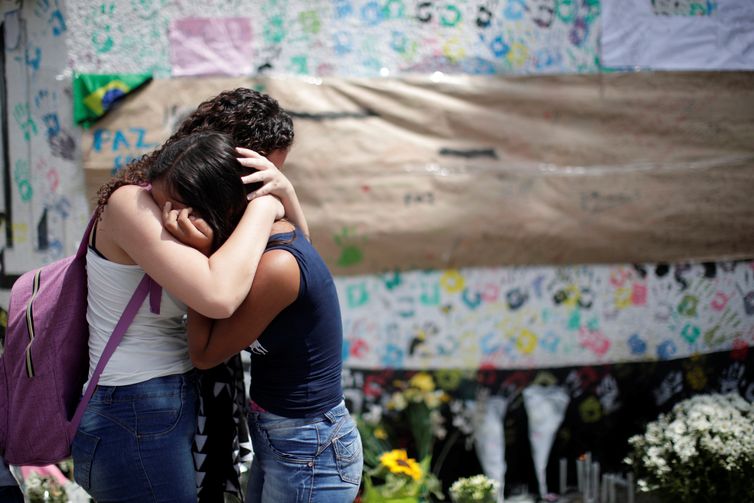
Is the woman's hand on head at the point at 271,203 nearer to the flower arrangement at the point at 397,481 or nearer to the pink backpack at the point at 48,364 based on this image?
the pink backpack at the point at 48,364

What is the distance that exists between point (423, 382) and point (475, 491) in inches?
26.4

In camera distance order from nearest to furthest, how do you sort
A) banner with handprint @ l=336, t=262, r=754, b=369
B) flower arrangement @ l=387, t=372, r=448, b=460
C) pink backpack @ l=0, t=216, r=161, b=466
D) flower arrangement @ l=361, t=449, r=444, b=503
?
pink backpack @ l=0, t=216, r=161, b=466, flower arrangement @ l=361, t=449, r=444, b=503, flower arrangement @ l=387, t=372, r=448, b=460, banner with handprint @ l=336, t=262, r=754, b=369

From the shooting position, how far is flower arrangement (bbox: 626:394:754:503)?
334 cm

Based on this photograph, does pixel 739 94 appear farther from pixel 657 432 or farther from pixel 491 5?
pixel 657 432

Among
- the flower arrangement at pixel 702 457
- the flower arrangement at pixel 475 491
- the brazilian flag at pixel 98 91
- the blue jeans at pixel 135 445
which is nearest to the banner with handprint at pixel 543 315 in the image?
the flower arrangement at pixel 702 457

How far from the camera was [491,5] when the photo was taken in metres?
3.87

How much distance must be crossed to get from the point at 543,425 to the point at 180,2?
3007 mm

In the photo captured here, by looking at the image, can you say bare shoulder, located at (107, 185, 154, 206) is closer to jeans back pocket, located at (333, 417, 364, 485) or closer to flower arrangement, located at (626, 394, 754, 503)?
jeans back pocket, located at (333, 417, 364, 485)

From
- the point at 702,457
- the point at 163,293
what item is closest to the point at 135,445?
the point at 163,293

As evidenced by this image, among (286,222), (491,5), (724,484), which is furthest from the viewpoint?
(491,5)

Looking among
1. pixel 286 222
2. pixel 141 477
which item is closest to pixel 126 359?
pixel 141 477

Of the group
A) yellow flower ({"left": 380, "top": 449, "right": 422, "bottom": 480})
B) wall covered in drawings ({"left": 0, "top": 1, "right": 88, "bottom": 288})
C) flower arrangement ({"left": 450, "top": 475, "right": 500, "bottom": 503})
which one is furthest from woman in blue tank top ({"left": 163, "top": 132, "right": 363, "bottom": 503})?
wall covered in drawings ({"left": 0, "top": 1, "right": 88, "bottom": 288})

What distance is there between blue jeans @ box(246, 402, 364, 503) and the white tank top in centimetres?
29

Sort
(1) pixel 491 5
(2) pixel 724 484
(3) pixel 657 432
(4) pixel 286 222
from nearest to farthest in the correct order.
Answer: (4) pixel 286 222 < (2) pixel 724 484 < (3) pixel 657 432 < (1) pixel 491 5
